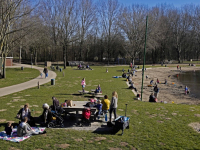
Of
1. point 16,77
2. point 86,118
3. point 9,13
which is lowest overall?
point 86,118

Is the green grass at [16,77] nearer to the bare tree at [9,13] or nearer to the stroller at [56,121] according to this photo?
the bare tree at [9,13]

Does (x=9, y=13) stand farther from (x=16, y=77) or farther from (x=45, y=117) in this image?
(x=45, y=117)

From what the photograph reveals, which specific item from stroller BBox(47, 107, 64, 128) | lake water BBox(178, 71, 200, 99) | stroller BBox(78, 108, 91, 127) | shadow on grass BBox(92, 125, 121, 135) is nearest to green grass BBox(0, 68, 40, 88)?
stroller BBox(47, 107, 64, 128)

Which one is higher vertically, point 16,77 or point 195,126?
point 16,77

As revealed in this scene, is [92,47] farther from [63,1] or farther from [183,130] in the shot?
[183,130]

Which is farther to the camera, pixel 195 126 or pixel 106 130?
pixel 195 126

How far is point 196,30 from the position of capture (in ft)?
248

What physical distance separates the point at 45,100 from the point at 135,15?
47657mm

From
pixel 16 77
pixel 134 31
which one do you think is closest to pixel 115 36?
pixel 134 31

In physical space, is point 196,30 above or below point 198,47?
above

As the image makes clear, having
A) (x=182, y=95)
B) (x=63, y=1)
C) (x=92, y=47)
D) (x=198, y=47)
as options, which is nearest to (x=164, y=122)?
(x=182, y=95)

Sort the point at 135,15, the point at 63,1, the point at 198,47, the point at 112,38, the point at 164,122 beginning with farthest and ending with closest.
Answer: the point at 198,47 → the point at 112,38 → the point at 135,15 → the point at 63,1 → the point at 164,122

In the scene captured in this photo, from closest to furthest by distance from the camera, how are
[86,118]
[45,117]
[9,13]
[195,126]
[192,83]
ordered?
[45,117]
[86,118]
[195,126]
[9,13]
[192,83]

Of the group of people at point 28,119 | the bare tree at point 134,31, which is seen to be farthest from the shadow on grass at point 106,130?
the bare tree at point 134,31
